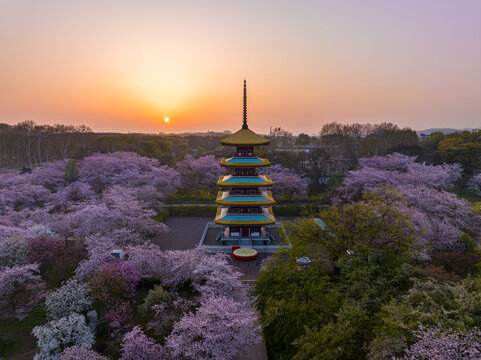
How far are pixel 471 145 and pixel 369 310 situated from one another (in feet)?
163

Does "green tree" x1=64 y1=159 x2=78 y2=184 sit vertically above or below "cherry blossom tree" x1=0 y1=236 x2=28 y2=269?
above

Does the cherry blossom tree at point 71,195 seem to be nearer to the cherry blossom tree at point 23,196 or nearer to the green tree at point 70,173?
the cherry blossom tree at point 23,196

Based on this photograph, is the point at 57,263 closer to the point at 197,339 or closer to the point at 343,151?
the point at 197,339

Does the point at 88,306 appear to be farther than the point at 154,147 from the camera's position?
No

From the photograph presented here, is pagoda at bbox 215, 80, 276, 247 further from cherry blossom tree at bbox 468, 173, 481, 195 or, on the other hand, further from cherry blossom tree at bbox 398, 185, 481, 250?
cherry blossom tree at bbox 468, 173, 481, 195

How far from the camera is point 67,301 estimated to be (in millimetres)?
15062

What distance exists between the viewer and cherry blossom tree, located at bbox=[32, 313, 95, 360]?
12.9 meters

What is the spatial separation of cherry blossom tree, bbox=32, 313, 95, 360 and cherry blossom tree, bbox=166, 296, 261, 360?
5022 mm

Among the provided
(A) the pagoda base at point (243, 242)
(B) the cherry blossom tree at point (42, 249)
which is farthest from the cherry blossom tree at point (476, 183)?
(B) the cherry blossom tree at point (42, 249)

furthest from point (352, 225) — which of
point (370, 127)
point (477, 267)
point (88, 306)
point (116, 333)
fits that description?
point (370, 127)

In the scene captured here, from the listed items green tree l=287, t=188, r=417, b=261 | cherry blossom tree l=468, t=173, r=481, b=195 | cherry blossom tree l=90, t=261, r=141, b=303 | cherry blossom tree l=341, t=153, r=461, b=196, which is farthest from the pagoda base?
cherry blossom tree l=468, t=173, r=481, b=195

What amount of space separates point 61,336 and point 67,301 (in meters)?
2.14

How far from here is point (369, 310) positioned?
12.4 m

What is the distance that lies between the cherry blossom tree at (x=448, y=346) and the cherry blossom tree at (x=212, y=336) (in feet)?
20.3
